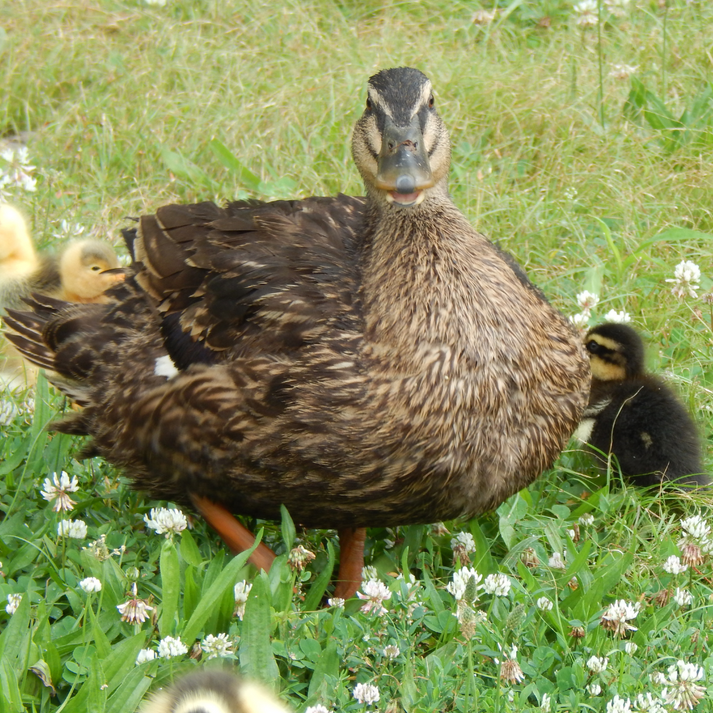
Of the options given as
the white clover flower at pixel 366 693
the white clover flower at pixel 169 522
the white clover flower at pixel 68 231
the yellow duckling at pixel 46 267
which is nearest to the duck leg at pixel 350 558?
the white clover flower at pixel 169 522

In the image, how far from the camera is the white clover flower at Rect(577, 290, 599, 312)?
14.0 feet

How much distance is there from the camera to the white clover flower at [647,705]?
8.13 ft

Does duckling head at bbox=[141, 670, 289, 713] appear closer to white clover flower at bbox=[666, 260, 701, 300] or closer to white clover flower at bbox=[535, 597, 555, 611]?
white clover flower at bbox=[535, 597, 555, 611]

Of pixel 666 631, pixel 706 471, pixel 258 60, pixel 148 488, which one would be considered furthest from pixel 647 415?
pixel 258 60

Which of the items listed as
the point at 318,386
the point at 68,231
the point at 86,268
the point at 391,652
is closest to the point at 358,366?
the point at 318,386

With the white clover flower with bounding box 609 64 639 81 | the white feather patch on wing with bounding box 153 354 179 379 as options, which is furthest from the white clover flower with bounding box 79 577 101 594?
the white clover flower with bounding box 609 64 639 81

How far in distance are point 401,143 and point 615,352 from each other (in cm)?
140

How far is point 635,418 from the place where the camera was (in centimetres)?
365

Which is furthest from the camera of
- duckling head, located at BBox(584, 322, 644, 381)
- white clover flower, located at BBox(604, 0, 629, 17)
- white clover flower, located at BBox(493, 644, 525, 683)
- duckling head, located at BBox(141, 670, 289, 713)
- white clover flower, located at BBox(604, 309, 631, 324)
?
white clover flower, located at BBox(604, 0, 629, 17)

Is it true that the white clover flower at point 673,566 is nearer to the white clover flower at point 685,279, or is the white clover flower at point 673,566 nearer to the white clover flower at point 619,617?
the white clover flower at point 619,617

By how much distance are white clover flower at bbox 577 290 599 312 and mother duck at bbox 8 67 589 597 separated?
104cm

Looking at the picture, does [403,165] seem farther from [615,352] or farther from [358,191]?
[358,191]

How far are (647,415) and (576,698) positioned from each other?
131 cm

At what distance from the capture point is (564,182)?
16.7 feet
